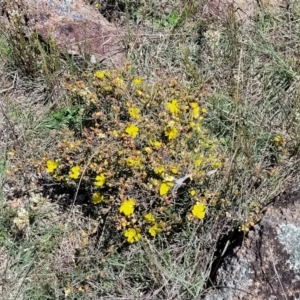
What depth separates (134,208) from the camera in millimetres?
2512

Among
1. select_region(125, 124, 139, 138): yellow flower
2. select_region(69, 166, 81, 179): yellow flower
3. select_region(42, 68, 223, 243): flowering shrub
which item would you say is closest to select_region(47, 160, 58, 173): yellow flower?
select_region(42, 68, 223, 243): flowering shrub

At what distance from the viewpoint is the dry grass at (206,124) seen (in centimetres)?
251

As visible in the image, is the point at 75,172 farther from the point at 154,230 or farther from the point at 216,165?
the point at 216,165

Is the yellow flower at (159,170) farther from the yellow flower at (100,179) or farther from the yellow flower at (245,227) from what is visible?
the yellow flower at (245,227)

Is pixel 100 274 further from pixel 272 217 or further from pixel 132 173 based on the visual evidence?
pixel 272 217

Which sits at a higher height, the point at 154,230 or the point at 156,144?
the point at 156,144

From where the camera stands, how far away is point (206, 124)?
2969mm

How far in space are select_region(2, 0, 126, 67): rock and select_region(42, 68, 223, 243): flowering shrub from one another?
0.38 metres

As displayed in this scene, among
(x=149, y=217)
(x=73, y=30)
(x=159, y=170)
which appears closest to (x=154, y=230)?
(x=149, y=217)

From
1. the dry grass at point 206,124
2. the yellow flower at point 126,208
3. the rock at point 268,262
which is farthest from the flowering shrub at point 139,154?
the rock at point 268,262

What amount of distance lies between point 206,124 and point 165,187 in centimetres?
68

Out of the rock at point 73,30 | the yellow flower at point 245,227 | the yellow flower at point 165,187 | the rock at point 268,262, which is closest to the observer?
the rock at point 268,262

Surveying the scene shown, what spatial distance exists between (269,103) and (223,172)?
0.70m

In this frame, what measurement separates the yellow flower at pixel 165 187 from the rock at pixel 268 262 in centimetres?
44
